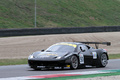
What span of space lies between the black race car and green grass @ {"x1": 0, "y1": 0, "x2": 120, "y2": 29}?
103 feet

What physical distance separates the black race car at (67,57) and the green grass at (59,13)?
31342 millimetres

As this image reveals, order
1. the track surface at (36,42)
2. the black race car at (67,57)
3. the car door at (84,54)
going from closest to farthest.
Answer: the black race car at (67,57), the car door at (84,54), the track surface at (36,42)

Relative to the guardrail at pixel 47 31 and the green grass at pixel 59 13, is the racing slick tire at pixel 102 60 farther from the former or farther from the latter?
the green grass at pixel 59 13

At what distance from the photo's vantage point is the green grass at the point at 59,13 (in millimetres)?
50594

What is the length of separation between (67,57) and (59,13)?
43.6 metres

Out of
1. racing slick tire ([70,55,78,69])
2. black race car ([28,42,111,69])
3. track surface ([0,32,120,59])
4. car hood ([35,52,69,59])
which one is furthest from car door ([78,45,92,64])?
track surface ([0,32,120,59])

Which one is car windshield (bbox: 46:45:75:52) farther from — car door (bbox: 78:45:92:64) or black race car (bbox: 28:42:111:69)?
car door (bbox: 78:45:92:64)

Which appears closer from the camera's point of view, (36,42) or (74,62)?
(74,62)

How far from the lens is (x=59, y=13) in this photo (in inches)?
2238

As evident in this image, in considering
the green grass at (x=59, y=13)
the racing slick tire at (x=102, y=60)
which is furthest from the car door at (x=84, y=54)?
the green grass at (x=59, y=13)

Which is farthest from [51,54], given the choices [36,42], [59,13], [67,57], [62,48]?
[59,13]

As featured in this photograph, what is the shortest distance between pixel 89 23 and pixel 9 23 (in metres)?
13.7

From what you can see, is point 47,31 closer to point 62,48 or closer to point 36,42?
point 36,42

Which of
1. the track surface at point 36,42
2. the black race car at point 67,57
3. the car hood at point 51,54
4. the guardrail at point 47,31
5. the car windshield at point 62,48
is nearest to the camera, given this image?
the black race car at point 67,57
